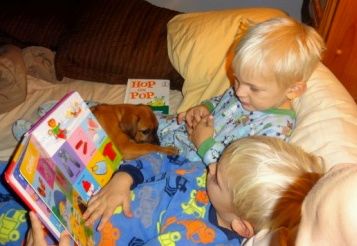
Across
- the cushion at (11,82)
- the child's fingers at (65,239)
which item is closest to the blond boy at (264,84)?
the child's fingers at (65,239)

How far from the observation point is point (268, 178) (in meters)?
0.88

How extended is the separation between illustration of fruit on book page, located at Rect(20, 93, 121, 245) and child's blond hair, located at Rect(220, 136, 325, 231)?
408 mm

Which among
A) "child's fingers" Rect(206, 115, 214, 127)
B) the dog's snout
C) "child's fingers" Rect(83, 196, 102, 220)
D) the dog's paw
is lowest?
the dog's snout

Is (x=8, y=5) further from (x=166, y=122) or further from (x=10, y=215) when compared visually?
(x=10, y=215)

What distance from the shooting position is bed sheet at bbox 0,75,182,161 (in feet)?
5.73

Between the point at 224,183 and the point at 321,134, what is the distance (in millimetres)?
399

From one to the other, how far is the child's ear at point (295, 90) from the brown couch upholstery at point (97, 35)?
69 cm

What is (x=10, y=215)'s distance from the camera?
1.25m

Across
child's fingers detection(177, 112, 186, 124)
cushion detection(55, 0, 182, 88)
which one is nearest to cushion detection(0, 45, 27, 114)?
cushion detection(55, 0, 182, 88)

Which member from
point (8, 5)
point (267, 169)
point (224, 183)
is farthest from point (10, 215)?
point (8, 5)

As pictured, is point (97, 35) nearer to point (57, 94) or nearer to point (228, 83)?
point (57, 94)

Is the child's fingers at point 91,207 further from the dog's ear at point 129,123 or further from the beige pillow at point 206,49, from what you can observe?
the beige pillow at point 206,49

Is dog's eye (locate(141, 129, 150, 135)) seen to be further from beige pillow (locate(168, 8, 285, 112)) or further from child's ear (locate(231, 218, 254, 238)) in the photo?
child's ear (locate(231, 218, 254, 238))

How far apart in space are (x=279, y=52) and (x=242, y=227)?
0.50 m
